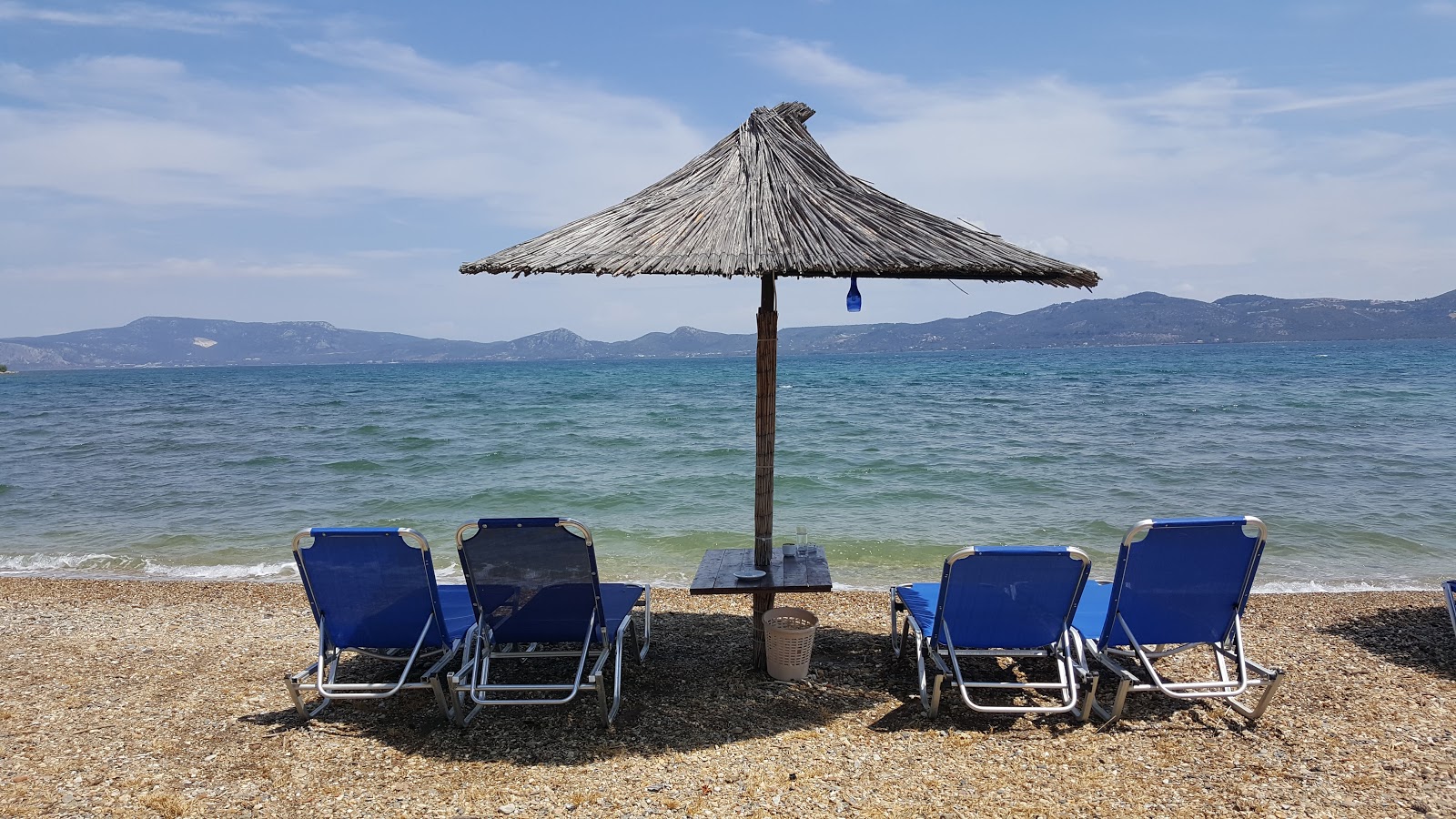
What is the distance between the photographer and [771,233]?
3889 mm

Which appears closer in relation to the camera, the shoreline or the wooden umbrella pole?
the wooden umbrella pole

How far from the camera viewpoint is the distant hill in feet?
332

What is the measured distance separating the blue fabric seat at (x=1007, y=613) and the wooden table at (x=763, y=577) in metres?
0.59

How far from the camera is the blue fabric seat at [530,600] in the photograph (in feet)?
11.8

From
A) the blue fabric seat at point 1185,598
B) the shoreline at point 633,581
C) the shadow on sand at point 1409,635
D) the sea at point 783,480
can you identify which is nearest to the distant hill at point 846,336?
the sea at point 783,480

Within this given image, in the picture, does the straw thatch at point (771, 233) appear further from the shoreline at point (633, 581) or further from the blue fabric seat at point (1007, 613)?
the shoreline at point (633, 581)

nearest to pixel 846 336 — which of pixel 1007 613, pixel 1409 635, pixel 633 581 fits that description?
pixel 633 581

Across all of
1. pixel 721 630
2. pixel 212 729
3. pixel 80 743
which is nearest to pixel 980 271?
pixel 721 630

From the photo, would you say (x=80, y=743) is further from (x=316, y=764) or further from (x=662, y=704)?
(x=662, y=704)

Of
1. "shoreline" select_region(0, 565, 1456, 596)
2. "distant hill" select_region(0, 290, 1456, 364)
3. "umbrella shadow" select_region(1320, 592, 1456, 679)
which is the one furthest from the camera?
"distant hill" select_region(0, 290, 1456, 364)

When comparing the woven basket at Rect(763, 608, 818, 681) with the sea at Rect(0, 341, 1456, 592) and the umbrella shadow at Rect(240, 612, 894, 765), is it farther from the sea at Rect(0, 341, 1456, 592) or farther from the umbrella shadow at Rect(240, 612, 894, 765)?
the sea at Rect(0, 341, 1456, 592)

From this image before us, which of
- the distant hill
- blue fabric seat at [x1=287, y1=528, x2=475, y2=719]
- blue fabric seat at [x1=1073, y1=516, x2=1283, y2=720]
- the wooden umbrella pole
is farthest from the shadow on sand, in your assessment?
the distant hill

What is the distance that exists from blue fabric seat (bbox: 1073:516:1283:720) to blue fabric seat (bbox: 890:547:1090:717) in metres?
0.18

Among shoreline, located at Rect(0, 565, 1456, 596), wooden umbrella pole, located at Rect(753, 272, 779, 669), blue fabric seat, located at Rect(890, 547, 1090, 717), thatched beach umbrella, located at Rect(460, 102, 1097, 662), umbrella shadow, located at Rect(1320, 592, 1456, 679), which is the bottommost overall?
→ shoreline, located at Rect(0, 565, 1456, 596)
